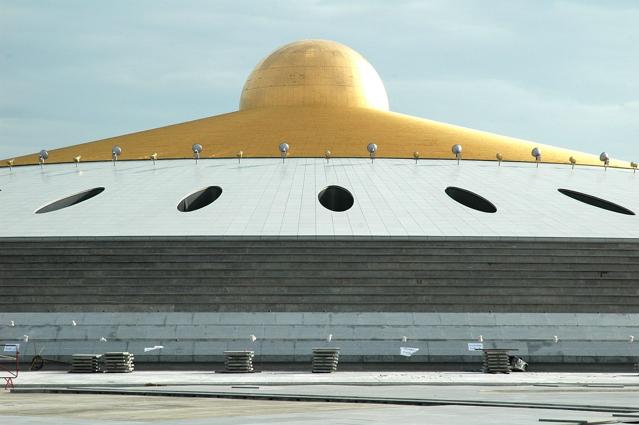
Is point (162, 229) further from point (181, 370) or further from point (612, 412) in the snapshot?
point (612, 412)

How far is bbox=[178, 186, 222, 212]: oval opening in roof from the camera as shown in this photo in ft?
114

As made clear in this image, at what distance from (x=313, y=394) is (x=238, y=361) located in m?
7.00

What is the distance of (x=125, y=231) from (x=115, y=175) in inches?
275

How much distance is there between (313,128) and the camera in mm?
42156

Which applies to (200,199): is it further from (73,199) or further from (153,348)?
(153,348)

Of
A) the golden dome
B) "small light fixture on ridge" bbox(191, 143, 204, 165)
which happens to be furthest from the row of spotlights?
the golden dome

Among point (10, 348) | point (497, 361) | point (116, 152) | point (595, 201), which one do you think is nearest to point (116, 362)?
point (10, 348)

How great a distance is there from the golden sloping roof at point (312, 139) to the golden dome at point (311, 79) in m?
1.23

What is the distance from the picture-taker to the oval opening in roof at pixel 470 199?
3412 centimetres

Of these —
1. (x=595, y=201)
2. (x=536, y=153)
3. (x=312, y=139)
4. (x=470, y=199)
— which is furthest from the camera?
(x=312, y=139)

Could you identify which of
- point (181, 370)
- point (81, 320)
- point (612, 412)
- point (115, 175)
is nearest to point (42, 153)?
point (115, 175)

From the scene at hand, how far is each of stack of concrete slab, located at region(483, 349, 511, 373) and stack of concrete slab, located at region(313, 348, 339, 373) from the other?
12.2 feet

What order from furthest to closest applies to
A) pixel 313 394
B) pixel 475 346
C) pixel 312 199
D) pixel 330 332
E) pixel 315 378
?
1. pixel 312 199
2. pixel 330 332
3. pixel 475 346
4. pixel 315 378
5. pixel 313 394

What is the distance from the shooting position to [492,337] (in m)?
27.5
